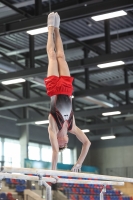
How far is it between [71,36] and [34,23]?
3.77 meters

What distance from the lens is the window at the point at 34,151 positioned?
29.9m

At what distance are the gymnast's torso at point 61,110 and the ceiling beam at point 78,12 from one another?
4515 mm

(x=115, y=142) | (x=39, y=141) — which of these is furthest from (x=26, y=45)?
(x=115, y=142)

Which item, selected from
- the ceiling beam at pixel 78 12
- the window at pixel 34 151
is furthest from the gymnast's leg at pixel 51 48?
the window at pixel 34 151

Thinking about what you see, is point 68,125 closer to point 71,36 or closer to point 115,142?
point 71,36

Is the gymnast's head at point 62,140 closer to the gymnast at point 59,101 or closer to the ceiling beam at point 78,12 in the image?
the gymnast at point 59,101

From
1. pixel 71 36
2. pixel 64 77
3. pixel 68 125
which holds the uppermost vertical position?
pixel 71 36

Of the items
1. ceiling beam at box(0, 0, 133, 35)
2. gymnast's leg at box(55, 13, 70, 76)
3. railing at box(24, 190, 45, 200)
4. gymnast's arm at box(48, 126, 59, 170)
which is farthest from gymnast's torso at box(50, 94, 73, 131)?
railing at box(24, 190, 45, 200)

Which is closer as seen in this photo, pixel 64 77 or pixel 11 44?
pixel 64 77

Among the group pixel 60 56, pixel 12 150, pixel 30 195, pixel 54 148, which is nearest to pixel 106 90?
pixel 30 195

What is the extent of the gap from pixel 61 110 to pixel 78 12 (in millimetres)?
4989

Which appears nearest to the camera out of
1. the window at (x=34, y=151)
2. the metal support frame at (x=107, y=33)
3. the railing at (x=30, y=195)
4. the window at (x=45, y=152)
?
the metal support frame at (x=107, y=33)

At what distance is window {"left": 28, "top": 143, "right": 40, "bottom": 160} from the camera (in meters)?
29.9

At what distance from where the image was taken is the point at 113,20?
1586cm
